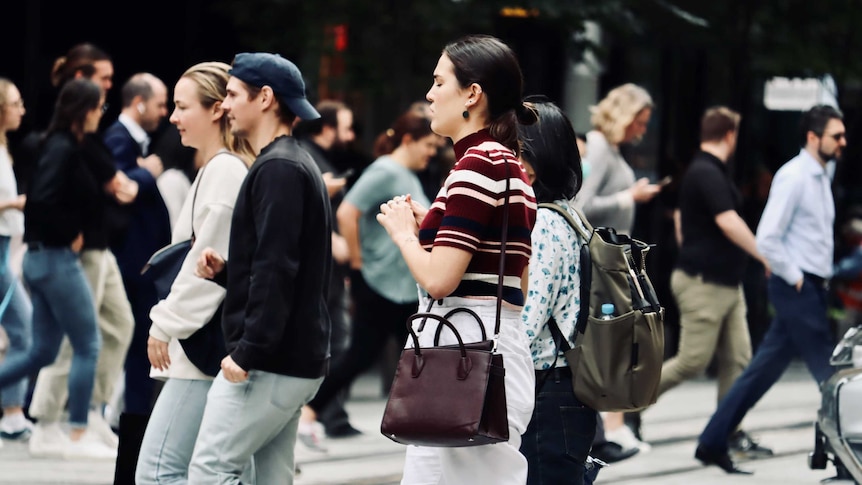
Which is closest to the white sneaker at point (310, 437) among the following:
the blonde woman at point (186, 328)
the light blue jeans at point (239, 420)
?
the blonde woman at point (186, 328)

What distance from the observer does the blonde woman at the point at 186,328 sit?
17.4ft

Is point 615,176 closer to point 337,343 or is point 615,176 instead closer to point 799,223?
point 799,223

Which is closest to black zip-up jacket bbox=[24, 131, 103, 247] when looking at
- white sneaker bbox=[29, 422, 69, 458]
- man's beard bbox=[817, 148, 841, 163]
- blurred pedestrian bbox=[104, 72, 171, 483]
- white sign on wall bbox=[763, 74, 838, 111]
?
blurred pedestrian bbox=[104, 72, 171, 483]

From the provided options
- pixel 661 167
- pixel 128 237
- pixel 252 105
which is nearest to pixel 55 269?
pixel 128 237

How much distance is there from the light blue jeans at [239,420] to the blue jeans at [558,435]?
758mm

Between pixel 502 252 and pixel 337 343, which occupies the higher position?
pixel 502 252

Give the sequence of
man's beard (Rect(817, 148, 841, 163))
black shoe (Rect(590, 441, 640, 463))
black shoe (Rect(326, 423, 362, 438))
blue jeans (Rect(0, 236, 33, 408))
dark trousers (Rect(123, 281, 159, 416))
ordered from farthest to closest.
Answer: black shoe (Rect(326, 423, 362, 438)), man's beard (Rect(817, 148, 841, 163)), blue jeans (Rect(0, 236, 33, 408)), dark trousers (Rect(123, 281, 159, 416)), black shoe (Rect(590, 441, 640, 463))

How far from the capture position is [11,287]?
9.36 metres

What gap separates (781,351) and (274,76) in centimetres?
472

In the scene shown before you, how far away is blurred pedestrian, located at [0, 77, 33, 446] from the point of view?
9.22 meters

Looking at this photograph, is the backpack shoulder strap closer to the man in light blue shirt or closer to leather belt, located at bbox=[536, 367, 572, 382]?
leather belt, located at bbox=[536, 367, 572, 382]

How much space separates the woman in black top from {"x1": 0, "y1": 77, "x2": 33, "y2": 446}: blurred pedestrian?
1.11 feet

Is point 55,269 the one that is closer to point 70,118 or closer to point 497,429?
point 70,118

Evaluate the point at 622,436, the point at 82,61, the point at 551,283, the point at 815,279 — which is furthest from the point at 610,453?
the point at 82,61
